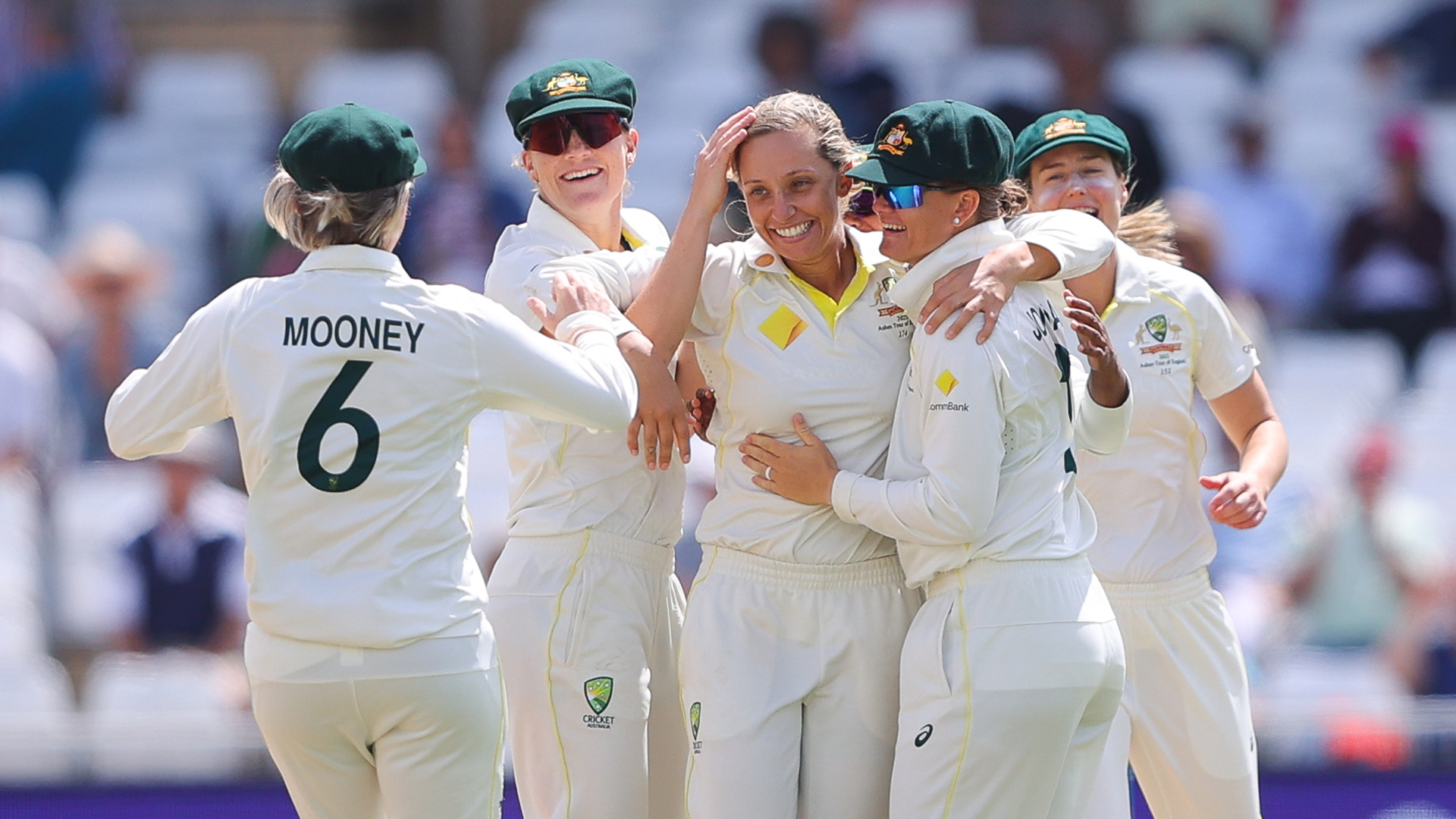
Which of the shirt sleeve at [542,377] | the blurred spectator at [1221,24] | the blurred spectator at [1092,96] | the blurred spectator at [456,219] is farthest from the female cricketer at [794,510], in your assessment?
the blurred spectator at [1221,24]

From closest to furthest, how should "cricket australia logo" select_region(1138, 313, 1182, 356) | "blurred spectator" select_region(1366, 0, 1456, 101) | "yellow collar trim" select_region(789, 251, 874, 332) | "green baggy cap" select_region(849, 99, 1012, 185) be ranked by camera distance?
"green baggy cap" select_region(849, 99, 1012, 185), "yellow collar trim" select_region(789, 251, 874, 332), "cricket australia logo" select_region(1138, 313, 1182, 356), "blurred spectator" select_region(1366, 0, 1456, 101)

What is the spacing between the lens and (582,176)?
4.22 meters

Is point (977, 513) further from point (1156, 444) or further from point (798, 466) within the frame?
point (1156, 444)

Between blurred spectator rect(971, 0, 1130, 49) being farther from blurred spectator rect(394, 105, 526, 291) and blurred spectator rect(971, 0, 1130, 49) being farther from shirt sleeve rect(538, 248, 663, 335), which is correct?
shirt sleeve rect(538, 248, 663, 335)

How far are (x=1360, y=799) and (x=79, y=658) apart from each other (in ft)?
16.5

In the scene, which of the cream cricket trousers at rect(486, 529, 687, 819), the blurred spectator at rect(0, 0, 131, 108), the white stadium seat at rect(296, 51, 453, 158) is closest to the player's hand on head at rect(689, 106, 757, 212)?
the cream cricket trousers at rect(486, 529, 687, 819)

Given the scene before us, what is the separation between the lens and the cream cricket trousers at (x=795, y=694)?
3.69 m

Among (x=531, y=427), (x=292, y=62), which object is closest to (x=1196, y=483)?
(x=531, y=427)

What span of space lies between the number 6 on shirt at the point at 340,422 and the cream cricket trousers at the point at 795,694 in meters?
0.85

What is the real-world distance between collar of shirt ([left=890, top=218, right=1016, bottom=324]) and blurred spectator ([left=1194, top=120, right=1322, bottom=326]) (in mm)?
5935

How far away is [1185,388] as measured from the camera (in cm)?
432

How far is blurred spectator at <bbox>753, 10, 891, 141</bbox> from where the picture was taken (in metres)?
9.80

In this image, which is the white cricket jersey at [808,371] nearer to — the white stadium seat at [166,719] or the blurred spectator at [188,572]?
the white stadium seat at [166,719]

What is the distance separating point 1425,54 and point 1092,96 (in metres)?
2.30
